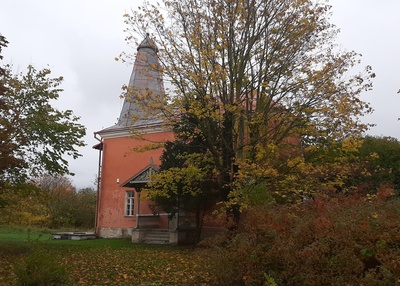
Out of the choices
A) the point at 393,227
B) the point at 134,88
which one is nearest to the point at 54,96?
the point at 134,88

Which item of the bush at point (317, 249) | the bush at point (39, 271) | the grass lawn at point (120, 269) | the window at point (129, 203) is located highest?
the window at point (129, 203)

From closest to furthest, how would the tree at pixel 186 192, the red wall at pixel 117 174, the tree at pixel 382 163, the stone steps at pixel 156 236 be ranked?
the tree at pixel 186 192
the tree at pixel 382 163
the stone steps at pixel 156 236
the red wall at pixel 117 174

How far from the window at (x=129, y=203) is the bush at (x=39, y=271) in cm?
1884

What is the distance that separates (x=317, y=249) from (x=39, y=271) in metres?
4.15

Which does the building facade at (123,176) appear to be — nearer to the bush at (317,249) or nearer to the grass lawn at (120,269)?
the grass lawn at (120,269)

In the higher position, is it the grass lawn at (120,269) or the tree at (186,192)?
the tree at (186,192)

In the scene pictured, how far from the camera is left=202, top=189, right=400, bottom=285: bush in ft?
17.6

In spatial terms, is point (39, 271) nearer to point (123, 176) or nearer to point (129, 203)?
point (129, 203)

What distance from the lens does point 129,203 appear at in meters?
25.5

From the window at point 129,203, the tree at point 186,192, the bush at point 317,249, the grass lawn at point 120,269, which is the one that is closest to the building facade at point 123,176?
the window at point 129,203

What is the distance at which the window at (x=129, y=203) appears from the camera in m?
25.3

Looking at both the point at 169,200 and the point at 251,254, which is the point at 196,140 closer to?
the point at 169,200

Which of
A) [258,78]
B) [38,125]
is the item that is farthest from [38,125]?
[258,78]

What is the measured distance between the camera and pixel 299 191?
496 inches
